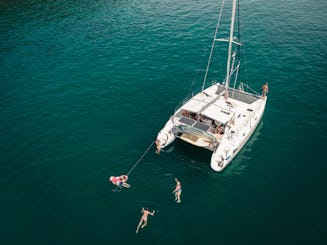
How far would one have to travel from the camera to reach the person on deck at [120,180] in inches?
1022

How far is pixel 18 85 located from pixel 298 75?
1842 inches

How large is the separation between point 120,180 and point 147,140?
7.74 meters

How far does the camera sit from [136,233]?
75.0 ft

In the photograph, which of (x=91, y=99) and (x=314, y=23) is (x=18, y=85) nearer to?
(x=91, y=99)

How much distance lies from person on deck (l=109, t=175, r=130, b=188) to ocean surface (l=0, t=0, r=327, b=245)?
95 cm

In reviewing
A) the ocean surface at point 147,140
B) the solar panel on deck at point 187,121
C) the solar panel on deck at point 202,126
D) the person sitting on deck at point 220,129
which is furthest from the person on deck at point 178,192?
the person sitting on deck at point 220,129

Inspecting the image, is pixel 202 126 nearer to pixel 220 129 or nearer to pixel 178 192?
pixel 220 129

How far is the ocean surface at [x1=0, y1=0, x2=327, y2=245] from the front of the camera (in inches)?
931

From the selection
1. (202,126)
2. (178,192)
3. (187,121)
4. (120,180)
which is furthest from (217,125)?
(120,180)

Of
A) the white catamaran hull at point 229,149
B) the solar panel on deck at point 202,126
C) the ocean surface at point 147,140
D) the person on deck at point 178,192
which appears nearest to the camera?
the ocean surface at point 147,140

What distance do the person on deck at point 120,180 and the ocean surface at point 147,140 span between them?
95cm

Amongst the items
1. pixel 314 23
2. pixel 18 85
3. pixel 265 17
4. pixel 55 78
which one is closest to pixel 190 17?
pixel 265 17

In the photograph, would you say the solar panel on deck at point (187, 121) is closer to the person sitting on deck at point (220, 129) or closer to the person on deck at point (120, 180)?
the person sitting on deck at point (220, 129)

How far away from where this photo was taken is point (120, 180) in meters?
26.2
